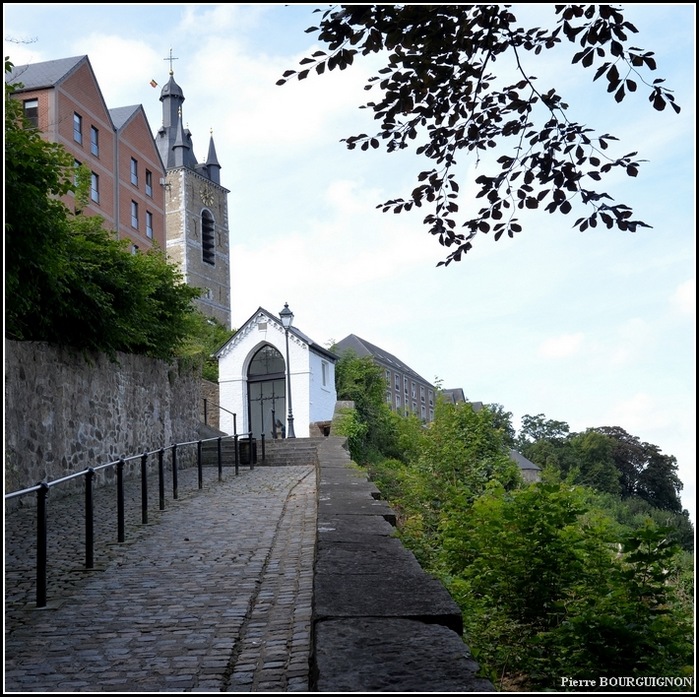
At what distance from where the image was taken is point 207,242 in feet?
226

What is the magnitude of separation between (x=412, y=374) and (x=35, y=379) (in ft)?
216

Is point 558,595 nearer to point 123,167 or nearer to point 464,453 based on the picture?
point 464,453

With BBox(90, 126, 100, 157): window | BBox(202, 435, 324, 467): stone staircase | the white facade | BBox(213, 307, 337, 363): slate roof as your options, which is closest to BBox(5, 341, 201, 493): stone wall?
BBox(202, 435, 324, 467): stone staircase

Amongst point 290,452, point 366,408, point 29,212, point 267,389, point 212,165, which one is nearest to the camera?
point 29,212

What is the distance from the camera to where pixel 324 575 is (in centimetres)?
417

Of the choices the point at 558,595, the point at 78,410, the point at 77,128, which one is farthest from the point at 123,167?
the point at 558,595

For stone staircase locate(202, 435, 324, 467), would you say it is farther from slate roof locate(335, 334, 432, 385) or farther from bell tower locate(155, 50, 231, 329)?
bell tower locate(155, 50, 231, 329)

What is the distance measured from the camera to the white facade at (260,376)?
32906mm

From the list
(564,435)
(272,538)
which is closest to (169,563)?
(272,538)

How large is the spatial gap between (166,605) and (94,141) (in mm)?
36277

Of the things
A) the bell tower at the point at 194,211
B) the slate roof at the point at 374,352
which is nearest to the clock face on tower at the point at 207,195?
the bell tower at the point at 194,211

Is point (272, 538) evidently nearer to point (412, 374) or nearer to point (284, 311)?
point (284, 311)

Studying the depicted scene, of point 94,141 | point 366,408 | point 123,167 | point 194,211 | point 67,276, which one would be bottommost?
point 366,408

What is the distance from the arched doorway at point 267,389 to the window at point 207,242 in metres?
36.3
